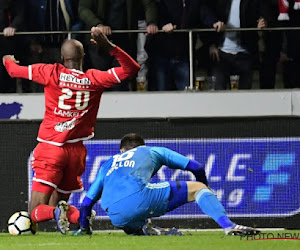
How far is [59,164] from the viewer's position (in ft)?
39.1

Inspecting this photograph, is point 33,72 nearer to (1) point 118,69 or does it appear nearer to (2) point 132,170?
(1) point 118,69

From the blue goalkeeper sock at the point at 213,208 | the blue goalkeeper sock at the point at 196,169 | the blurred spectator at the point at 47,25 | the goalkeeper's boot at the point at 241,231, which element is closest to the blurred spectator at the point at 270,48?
the blurred spectator at the point at 47,25

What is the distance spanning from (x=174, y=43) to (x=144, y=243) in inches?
200

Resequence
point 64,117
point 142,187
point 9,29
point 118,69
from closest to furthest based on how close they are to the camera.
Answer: point 142,187
point 118,69
point 64,117
point 9,29

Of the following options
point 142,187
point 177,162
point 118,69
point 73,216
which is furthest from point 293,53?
point 142,187

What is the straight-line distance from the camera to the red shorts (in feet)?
39.0

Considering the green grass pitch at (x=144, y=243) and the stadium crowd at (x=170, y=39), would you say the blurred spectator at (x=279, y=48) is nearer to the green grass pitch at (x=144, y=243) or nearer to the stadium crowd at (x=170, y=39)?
the stadium crowd at (x=170, y=39)

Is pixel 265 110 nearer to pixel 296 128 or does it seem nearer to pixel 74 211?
pixel 296 128

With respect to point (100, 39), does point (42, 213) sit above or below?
below

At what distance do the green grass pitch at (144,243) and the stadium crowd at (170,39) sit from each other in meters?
3.77

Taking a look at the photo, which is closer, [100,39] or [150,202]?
[150,202]

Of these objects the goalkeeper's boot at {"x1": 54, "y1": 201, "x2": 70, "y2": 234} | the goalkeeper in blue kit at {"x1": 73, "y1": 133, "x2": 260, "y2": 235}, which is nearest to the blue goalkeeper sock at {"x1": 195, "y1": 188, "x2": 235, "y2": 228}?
the goalkeeper in blue kit at {"x1": 73, "y1": 133, "x2": 260, "y2": 235}

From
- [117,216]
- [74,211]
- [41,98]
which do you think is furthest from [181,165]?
[41,98]

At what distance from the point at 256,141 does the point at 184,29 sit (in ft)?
6.36
